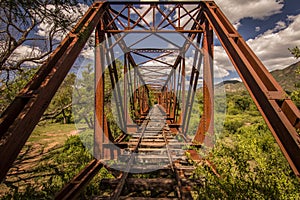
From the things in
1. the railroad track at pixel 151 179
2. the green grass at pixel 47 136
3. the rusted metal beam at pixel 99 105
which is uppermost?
the rusted metal beam at pixel 99 105

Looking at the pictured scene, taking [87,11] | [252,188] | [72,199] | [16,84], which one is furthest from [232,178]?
[16,84]

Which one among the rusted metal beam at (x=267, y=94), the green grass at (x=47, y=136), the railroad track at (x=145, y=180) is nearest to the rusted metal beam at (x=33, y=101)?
the railroad track at (x=145, y=180)

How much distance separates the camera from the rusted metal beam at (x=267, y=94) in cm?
218

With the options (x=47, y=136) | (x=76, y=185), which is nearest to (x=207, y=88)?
(x=76, y=185)

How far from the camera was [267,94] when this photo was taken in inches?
100.0

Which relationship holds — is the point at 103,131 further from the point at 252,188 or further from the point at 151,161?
the point at 252,188

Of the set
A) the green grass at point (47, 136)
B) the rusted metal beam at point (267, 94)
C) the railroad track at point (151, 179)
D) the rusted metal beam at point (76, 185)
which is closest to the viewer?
the rusted metal beam at point (267, 94)

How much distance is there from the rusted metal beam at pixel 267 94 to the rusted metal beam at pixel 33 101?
8.51 feet

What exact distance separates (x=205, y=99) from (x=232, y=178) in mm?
2678

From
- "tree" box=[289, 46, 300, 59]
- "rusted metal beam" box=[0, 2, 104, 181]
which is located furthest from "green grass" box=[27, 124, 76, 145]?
"tree" box=[289, 46, 300, 59]

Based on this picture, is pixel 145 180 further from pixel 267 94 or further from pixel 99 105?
pixel 267 94

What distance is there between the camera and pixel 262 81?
2.84 metres

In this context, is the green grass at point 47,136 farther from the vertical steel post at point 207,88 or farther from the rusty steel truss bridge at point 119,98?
the vertical steel post at point 207,88

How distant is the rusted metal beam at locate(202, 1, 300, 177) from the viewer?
2.18m
